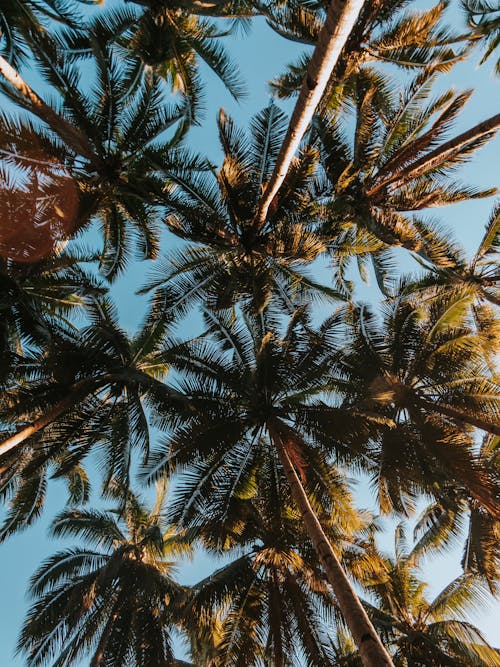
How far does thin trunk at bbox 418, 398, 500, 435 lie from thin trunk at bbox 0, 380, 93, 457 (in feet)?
25.6

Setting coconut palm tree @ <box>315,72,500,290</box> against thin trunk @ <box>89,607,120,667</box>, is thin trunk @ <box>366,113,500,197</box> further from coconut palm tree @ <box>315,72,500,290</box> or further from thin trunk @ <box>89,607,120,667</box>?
thin trunk @ <box>89,607,120,667</box>

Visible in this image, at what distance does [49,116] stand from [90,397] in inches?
245

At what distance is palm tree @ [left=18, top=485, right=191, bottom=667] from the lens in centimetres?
1391

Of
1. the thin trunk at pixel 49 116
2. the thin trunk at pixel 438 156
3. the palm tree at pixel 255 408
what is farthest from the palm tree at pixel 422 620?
the thin trunk at pixel 49 116

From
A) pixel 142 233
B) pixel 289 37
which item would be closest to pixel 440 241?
pixel 289 37

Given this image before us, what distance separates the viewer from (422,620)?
50.1 feet

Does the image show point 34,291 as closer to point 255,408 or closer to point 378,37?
point 255,408

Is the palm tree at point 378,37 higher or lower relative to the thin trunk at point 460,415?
higher

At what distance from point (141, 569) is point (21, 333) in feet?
27.5

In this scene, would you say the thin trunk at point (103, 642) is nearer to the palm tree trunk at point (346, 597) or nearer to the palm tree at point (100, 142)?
the palm tree trunk at point (346, 597)

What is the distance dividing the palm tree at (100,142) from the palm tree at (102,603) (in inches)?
313

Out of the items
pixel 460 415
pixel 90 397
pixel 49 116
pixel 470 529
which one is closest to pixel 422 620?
pixel 470 529

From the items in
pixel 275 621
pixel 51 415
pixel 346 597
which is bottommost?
pixel 346 597

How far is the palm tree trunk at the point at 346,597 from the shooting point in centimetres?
639
